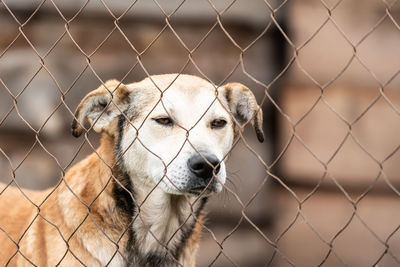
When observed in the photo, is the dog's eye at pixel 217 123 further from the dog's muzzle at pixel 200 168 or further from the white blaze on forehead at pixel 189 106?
the dog's muzzle at pixel 200 168

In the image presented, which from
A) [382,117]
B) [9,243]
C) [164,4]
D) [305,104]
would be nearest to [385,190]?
[382,117]

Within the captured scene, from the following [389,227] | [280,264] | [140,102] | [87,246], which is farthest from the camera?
[280,264]

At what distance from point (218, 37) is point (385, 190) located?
6.92 ft

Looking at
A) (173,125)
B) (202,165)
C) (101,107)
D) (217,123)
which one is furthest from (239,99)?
(101,107)

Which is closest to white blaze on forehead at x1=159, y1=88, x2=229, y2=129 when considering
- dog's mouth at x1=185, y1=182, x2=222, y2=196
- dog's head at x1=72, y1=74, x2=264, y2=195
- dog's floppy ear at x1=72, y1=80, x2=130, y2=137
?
dog's head at x1=72, y1=74, x2=264, y2=195

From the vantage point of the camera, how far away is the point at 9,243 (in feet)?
10.3

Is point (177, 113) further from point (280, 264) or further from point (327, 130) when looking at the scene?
point (280, 264)

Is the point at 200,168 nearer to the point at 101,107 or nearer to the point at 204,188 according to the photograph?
the point at 204,188

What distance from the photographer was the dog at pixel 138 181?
273 cm

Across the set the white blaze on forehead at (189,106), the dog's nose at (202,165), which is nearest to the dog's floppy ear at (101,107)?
the white blaze on forehead at (189,106)

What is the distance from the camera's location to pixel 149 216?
300 centimetres

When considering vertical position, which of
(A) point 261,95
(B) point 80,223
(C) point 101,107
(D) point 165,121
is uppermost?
(D) point 165,121

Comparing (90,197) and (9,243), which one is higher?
(90,197)

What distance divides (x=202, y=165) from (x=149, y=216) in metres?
0.57
